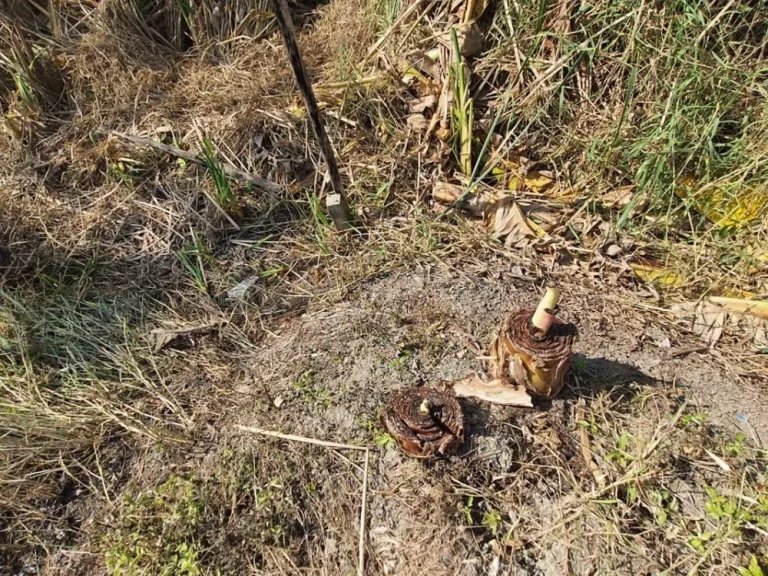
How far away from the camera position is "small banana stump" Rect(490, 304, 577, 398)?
5.23ft

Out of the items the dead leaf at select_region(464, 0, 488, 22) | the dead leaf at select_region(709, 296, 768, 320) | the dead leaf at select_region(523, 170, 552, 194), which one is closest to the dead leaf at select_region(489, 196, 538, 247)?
the dead leaf at select_region(523, 170, 552, 194)

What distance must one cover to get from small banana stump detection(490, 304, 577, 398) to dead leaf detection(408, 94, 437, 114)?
4.98ft

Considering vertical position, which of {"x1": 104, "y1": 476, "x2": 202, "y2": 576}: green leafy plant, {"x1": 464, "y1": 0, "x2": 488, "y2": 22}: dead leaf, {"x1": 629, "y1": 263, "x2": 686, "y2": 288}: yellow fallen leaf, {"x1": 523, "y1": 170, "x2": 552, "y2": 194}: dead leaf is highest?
{"x1": 464, "y1": 0, "x2": 488, "y2": 22}: dead leaf

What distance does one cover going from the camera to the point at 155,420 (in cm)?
197

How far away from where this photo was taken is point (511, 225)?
245 centimetres

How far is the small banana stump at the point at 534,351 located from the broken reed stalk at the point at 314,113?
108 cm

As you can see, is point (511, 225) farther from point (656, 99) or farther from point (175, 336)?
point (175, 336)

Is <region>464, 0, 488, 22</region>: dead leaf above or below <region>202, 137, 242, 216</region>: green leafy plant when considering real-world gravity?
above

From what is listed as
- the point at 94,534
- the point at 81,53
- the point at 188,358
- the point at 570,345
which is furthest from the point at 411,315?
the point at 81,53

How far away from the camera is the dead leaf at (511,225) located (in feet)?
7.97

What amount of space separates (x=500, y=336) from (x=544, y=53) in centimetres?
178

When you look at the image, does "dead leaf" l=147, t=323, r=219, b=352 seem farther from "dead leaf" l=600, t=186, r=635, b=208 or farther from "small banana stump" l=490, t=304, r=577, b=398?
"dead leaf" l=600, t=186, r=635, b=208

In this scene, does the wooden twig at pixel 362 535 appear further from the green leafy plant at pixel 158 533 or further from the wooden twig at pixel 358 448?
the green leafy plant at pixel 158 533

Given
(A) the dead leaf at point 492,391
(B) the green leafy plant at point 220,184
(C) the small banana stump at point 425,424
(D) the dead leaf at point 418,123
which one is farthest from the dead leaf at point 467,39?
(C) the small banana stump at point 425,424
